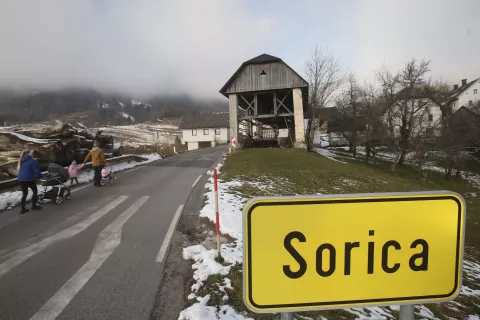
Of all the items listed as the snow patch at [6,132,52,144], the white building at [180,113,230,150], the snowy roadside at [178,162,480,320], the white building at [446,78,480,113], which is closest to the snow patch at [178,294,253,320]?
the snowy roadside at [178,162,480,320]

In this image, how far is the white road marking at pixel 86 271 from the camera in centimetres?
354

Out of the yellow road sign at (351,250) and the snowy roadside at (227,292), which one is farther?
the snowy roadside at (227,292)

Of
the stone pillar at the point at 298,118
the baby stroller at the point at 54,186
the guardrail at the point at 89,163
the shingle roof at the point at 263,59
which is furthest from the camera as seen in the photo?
the shingle roof at the point at 263,59

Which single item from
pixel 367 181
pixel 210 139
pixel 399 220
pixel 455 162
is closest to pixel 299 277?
pixel 399 220

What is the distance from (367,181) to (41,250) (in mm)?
16330

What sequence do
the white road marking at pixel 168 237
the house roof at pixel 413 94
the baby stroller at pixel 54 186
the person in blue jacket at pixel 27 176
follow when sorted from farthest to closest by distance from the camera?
1. the house roof at pixel 413 94
2. the baby stroller at pixel 54 186
3. the person in blue jacket at pixel 27 176
4. the white road marking at pixel 168 237

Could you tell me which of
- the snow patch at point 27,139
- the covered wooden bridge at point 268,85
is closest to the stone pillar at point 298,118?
the covered wooden bridge at point 268,85

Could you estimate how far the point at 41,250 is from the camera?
17.6 ft

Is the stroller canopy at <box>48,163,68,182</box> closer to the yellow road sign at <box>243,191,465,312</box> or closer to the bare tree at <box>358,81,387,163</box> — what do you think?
the yellow road sign at <box>243,191,465,312</box>

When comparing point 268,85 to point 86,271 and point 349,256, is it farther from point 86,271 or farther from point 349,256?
point 349,256

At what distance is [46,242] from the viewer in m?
5.76

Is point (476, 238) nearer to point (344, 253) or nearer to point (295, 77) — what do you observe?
point (344, 253)

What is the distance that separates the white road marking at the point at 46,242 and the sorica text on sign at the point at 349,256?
5.36m

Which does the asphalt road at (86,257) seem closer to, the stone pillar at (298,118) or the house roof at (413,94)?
the stone pillar at (298,118)
